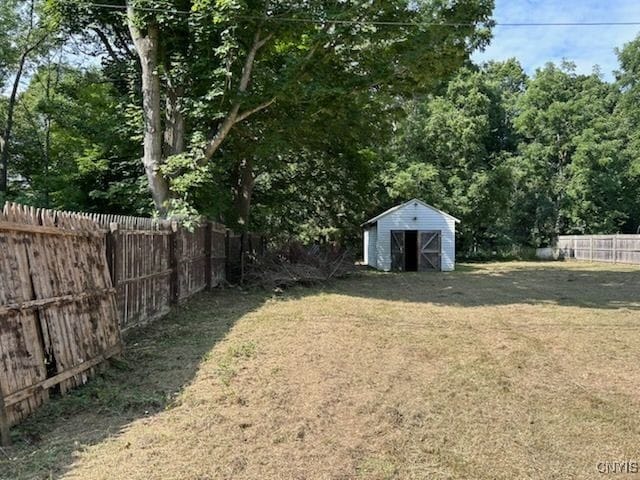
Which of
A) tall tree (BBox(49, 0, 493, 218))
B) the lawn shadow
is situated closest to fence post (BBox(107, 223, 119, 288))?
tall tree (BBox(49, 0, 493, 218))

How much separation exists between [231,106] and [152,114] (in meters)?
1.88

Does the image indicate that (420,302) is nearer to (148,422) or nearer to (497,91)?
(148,422)

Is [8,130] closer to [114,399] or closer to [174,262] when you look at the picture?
[174,262]

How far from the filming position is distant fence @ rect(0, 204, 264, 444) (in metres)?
3.98

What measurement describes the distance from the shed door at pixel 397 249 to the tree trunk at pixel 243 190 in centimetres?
831

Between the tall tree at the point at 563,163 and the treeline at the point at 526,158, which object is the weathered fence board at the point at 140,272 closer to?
the treeline at the point at 526,158

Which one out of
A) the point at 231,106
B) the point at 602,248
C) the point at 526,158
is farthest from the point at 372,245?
the point at 526,158

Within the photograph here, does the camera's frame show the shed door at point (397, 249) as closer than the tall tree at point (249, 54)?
No

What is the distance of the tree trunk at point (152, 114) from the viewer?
12.2 m

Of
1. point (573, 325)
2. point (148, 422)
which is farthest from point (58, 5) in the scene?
point (573, 325)

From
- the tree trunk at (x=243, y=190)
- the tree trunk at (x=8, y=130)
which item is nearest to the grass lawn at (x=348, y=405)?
the tree trunk at (x=243, y=190)

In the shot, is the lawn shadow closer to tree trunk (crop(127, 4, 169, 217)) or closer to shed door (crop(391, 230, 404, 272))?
tree trunk (crop(127, 4, 169, 217))

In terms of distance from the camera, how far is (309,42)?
1311 cm

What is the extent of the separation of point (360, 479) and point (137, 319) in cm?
518
